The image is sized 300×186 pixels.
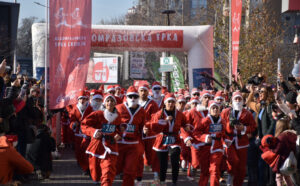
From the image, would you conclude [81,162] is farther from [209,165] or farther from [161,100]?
[209,165]

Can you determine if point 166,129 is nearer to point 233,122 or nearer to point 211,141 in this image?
point 211,141

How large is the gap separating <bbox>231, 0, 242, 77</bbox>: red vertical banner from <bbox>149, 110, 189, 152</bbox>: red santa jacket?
7.28 metres

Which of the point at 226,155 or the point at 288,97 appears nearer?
the point at 288,97

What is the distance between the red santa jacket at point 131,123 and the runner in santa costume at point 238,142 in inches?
63.8

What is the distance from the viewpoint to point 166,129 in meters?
11.3

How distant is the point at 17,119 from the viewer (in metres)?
11.0

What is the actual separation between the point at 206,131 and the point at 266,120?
3.82ft

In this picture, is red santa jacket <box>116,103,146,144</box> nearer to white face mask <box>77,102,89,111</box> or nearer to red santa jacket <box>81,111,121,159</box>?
red santa jacket <box>81,111,121,159</box>

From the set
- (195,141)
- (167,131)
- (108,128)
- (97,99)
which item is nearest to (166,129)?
(167,131)

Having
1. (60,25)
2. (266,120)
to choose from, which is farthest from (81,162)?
(266,120)

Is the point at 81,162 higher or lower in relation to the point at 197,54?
lower

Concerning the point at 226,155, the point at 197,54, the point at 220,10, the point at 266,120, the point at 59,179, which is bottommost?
the point at 59,179

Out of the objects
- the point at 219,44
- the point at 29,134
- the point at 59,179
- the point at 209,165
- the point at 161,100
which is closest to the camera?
the point at 209,165

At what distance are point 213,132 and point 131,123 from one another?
149 centimetres
